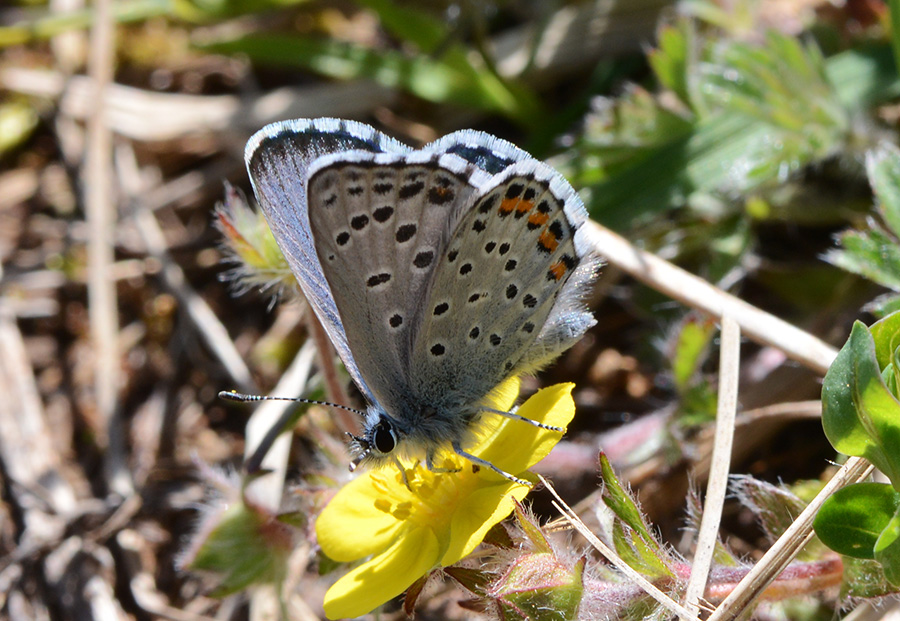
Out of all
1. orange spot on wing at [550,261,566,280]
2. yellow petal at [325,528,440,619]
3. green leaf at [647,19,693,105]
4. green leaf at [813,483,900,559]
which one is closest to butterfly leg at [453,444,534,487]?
yellow petal at [325,528,440,619]

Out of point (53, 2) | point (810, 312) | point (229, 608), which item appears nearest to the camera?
point (229, 608)

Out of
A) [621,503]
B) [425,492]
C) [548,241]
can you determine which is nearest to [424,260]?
[548,241]

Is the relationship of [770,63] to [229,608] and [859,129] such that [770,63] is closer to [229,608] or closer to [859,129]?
[859,129]

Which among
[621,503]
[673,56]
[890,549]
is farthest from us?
[673,56]

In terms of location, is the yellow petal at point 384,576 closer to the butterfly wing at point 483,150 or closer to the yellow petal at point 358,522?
the yellow petal at point 358,522

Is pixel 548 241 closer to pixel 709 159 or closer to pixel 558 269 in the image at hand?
pixel 558 269

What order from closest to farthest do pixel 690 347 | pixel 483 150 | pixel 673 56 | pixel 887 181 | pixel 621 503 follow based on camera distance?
pixel 621 503 < pixel 483 150 < pixel 887 181 < pixel 690 347 < pixel 673 56

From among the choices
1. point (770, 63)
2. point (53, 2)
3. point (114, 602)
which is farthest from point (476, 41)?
point (114, 602)
